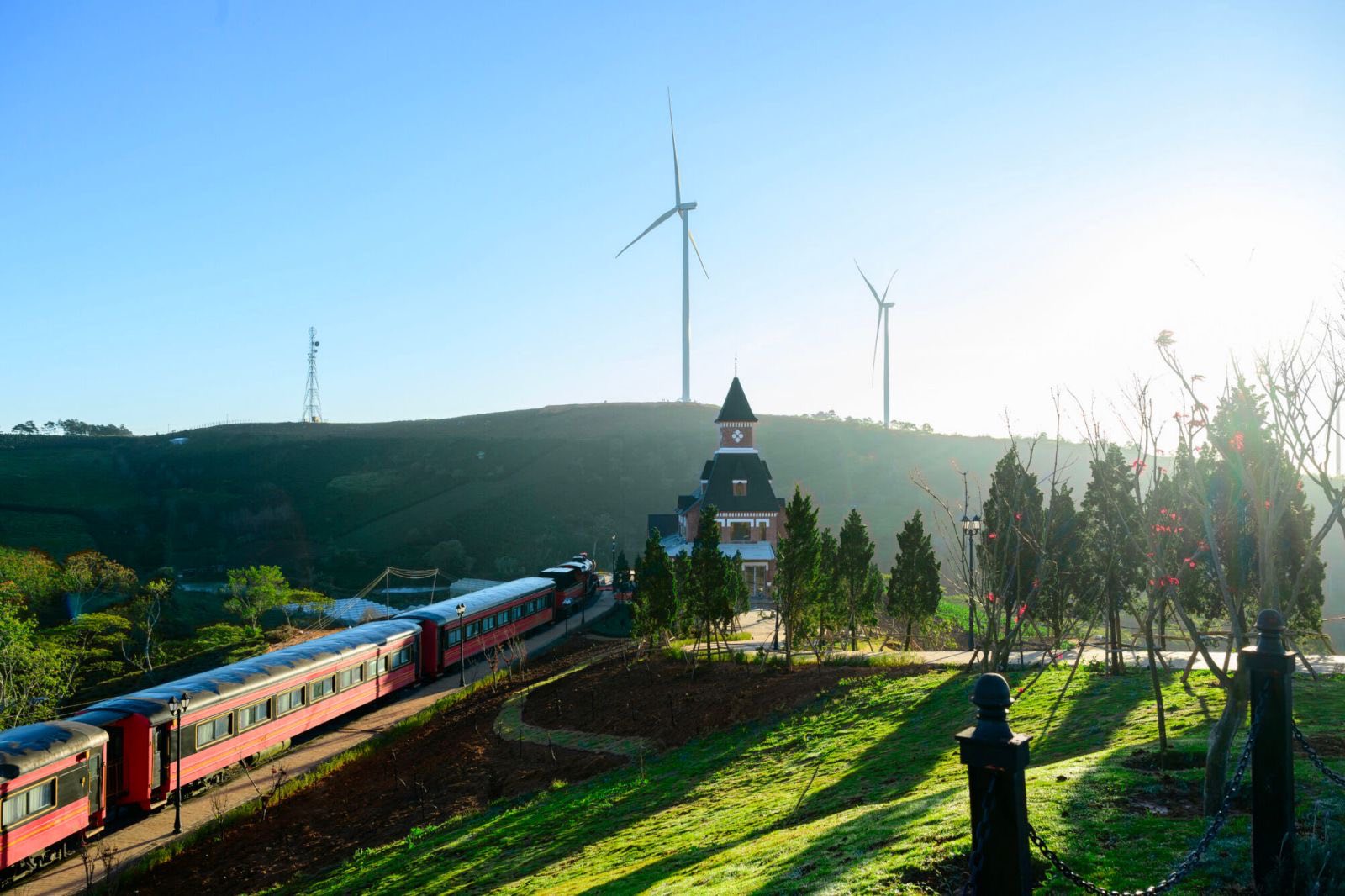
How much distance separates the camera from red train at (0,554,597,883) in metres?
15.0

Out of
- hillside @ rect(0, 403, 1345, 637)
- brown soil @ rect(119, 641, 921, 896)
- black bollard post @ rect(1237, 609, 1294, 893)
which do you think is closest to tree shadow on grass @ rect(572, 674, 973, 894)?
brown soil @ rect(119, 641, 921, 896)

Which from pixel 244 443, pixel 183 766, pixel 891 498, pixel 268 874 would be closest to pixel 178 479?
pixel 244 443

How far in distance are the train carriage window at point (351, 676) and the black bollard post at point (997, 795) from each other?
24438 millimetres

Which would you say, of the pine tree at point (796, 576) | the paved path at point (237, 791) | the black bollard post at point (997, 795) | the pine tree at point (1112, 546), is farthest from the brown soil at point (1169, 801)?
the paved path at point (237, 791)

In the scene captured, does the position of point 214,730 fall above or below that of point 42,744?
below

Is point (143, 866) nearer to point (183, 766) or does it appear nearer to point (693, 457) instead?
point (183, 766)

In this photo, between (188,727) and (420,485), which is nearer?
(188,727)

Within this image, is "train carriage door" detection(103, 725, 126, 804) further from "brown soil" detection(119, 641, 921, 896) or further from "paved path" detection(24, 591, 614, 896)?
"brown soil" detection(119, 641, 921, 896)

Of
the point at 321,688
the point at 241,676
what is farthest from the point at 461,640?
the point at 241,676

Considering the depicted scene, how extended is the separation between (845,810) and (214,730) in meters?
16.5

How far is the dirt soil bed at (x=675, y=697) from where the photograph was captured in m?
20.3

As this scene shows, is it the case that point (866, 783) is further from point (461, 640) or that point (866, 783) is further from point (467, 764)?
point (461, 640)

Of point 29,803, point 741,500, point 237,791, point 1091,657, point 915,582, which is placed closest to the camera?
point 29,803

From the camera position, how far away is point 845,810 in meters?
10.5
